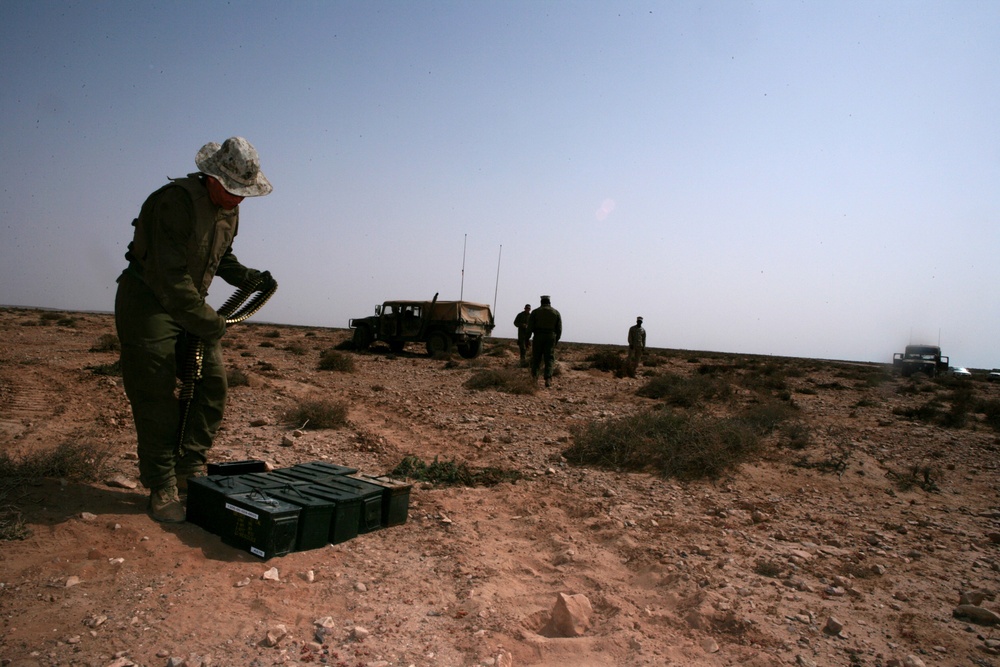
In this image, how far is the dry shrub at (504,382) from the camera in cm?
1083

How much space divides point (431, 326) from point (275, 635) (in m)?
17.8

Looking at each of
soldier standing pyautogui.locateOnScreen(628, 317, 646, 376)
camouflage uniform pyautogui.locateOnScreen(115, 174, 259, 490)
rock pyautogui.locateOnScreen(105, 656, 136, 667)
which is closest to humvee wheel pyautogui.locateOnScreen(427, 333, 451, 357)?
soldier standing pyautogui.locateOnScreen(628, 317, 646, 376)

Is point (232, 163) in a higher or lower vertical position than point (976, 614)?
higher

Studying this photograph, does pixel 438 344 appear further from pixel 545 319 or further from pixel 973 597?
pixel 973 597

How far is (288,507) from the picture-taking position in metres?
3.04

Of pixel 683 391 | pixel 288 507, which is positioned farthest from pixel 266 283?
pixel 683 391

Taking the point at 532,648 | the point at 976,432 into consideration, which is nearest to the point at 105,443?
the point at 532,648

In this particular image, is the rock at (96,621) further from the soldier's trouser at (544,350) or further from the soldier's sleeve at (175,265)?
the soldier's trouser at (544,350)

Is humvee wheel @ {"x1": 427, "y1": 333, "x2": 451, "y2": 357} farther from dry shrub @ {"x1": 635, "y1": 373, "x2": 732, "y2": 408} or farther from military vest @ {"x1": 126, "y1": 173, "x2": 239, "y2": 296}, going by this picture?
military vest @ {"x1": 126, "y1": 173, "x2": 239, "y2": 296}

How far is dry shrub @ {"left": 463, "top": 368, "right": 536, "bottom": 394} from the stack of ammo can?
23.3ft

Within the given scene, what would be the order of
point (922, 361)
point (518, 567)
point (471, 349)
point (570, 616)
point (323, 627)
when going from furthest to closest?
point (922, 361), point (471, 349), point (518, 567), point (570, 616), point (323, 627)

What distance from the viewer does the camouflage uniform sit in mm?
3184

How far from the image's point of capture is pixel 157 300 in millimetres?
3273

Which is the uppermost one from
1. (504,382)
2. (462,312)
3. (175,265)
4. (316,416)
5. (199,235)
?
(462,312)
